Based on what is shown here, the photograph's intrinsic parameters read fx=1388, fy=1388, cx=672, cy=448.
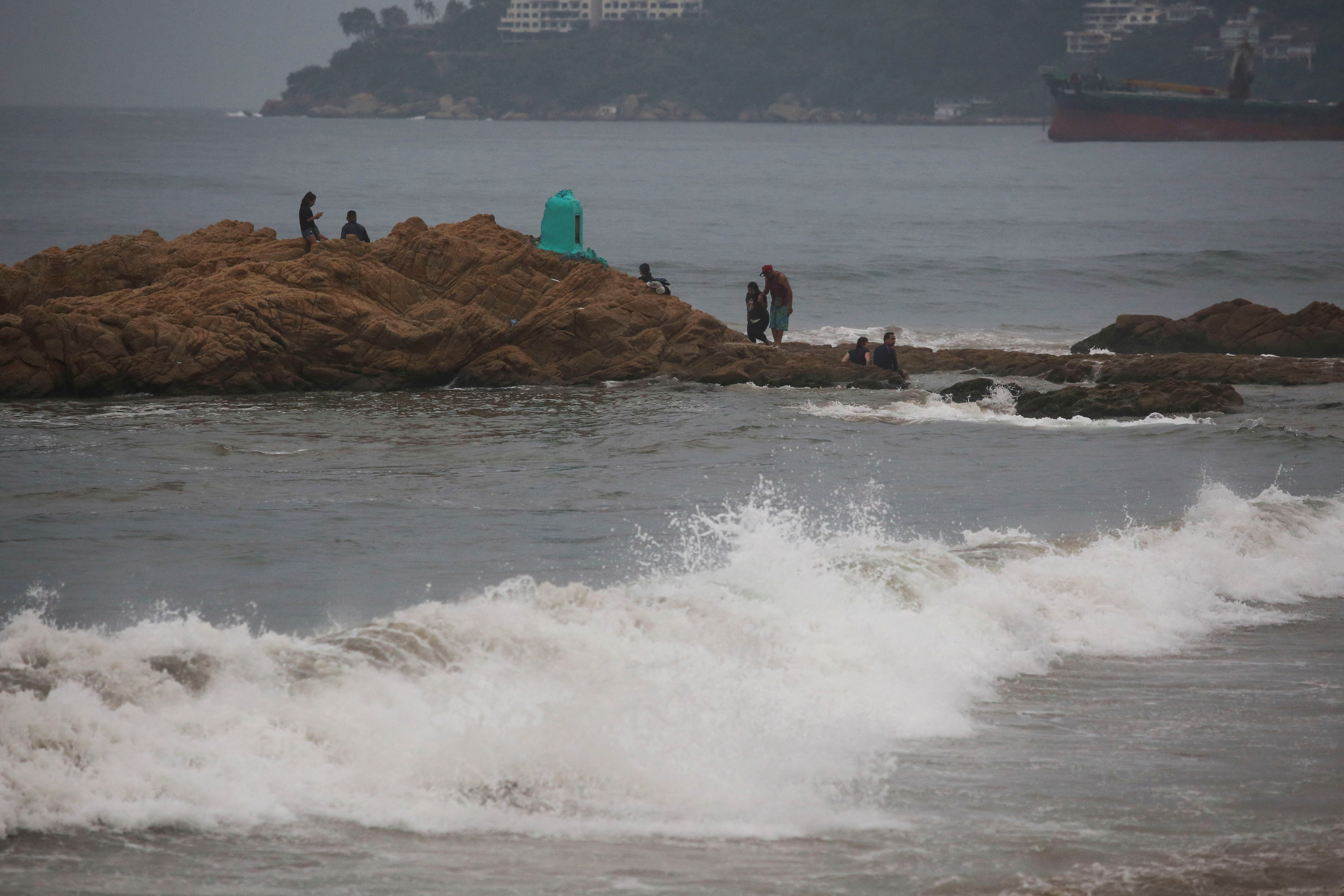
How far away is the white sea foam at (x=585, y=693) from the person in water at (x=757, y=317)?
42.1ft

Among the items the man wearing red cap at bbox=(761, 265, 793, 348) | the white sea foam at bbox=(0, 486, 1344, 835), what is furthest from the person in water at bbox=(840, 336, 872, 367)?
the white sea foam at bbox=(0, 486, 1344, 835)

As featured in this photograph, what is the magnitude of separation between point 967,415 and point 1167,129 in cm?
13289

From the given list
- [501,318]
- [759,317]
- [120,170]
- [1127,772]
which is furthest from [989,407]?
[120,170]

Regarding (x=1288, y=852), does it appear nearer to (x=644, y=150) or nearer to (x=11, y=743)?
(x=11, y=743)

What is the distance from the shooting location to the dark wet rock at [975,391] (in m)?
18.9

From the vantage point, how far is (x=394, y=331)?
20047 mm

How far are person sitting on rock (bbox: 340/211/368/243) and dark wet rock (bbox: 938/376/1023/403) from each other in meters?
9.67

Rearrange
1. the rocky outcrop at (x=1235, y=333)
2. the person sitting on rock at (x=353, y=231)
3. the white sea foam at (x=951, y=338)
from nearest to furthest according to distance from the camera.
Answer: the person sitting on rock at (x=353, y=231) < the rocky outcrop at (x=1235, y=333) < the white sea foam at (x=951, y=338)

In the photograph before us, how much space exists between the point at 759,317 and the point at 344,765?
670 inches

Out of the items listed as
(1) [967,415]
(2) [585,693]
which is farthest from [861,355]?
(2) [585,693]

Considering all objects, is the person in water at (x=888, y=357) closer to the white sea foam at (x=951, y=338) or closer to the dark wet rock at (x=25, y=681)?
the white sea foam at (x=951, y=338)

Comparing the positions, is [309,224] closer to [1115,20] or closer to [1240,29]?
[1240,29]

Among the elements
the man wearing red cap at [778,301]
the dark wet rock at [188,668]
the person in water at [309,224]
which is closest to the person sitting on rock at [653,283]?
the man wearing red cap at [778,301]

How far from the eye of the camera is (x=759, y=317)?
23.0 metres
